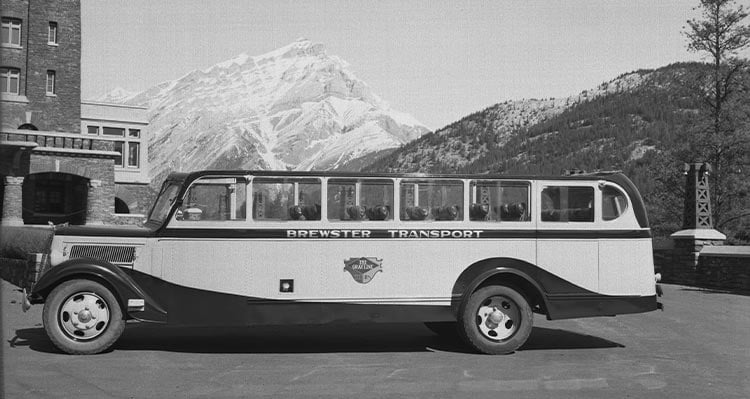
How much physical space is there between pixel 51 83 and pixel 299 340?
3920 centimetres

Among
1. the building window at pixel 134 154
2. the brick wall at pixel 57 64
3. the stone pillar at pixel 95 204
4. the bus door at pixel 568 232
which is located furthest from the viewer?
the building window at pixel 134 154

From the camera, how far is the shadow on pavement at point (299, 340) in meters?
10.3

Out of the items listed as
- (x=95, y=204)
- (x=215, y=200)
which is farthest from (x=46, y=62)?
(x=215, y=200)

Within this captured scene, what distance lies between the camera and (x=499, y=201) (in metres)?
10.4

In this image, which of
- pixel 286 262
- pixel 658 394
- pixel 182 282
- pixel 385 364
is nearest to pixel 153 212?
pixel 182 282

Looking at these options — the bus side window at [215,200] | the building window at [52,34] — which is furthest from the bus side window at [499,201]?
the building window at [52,34]

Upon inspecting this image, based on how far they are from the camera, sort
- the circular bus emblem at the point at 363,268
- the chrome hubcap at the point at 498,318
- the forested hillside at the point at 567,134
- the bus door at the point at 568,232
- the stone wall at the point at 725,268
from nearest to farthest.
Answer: the circular bus emblem at the point at 363,268
the chrome hubcap at the point at 498,318
the bus door at the point at 568,232
the stone wall at the point at 725,268
the forested hillside at the point at 567,134

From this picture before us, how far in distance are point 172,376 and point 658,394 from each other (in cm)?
482

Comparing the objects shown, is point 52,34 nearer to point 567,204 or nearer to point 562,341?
point 562,341

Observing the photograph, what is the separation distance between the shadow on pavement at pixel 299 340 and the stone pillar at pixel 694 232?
14.1 metres

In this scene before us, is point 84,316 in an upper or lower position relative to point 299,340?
upper

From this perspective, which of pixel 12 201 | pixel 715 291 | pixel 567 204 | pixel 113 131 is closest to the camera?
pixel 567 204

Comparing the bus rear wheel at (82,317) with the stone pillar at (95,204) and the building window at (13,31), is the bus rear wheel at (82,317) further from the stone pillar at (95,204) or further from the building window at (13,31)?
the building window at (13,31)

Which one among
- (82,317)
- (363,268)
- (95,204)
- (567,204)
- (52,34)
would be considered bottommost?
(82,317)
